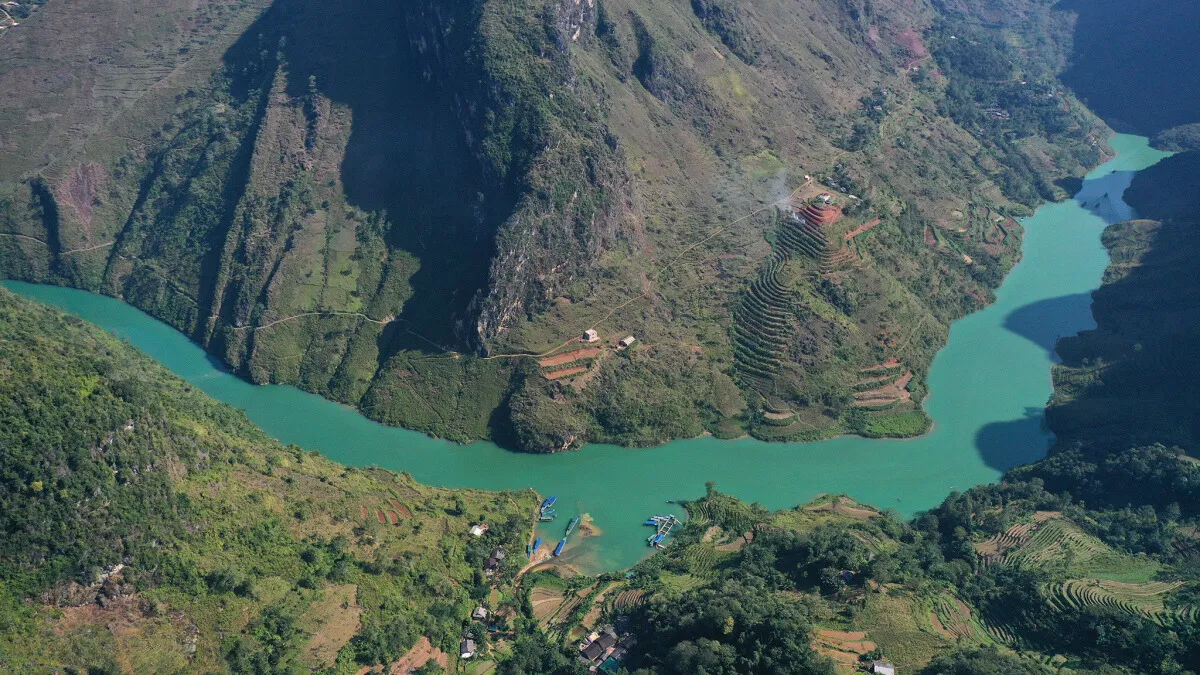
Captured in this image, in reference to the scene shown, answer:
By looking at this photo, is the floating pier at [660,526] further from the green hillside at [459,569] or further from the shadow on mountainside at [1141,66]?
the shadow on mountainside at [1141,66]

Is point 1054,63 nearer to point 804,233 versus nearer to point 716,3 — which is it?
point 716,3

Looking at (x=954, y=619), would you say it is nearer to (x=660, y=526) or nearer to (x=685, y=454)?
(x=660, y=526)

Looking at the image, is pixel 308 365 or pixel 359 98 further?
pixel 359 98

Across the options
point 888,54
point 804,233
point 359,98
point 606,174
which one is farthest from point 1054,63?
point 359,98

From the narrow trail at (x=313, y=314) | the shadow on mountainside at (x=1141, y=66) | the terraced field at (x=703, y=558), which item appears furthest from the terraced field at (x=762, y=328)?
the shadow on mountainside at (x=1141, y=66)

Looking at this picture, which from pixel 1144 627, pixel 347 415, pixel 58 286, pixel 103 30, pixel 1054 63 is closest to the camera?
pixel 1144 627

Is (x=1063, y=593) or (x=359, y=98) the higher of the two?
(x=359, y=98)
